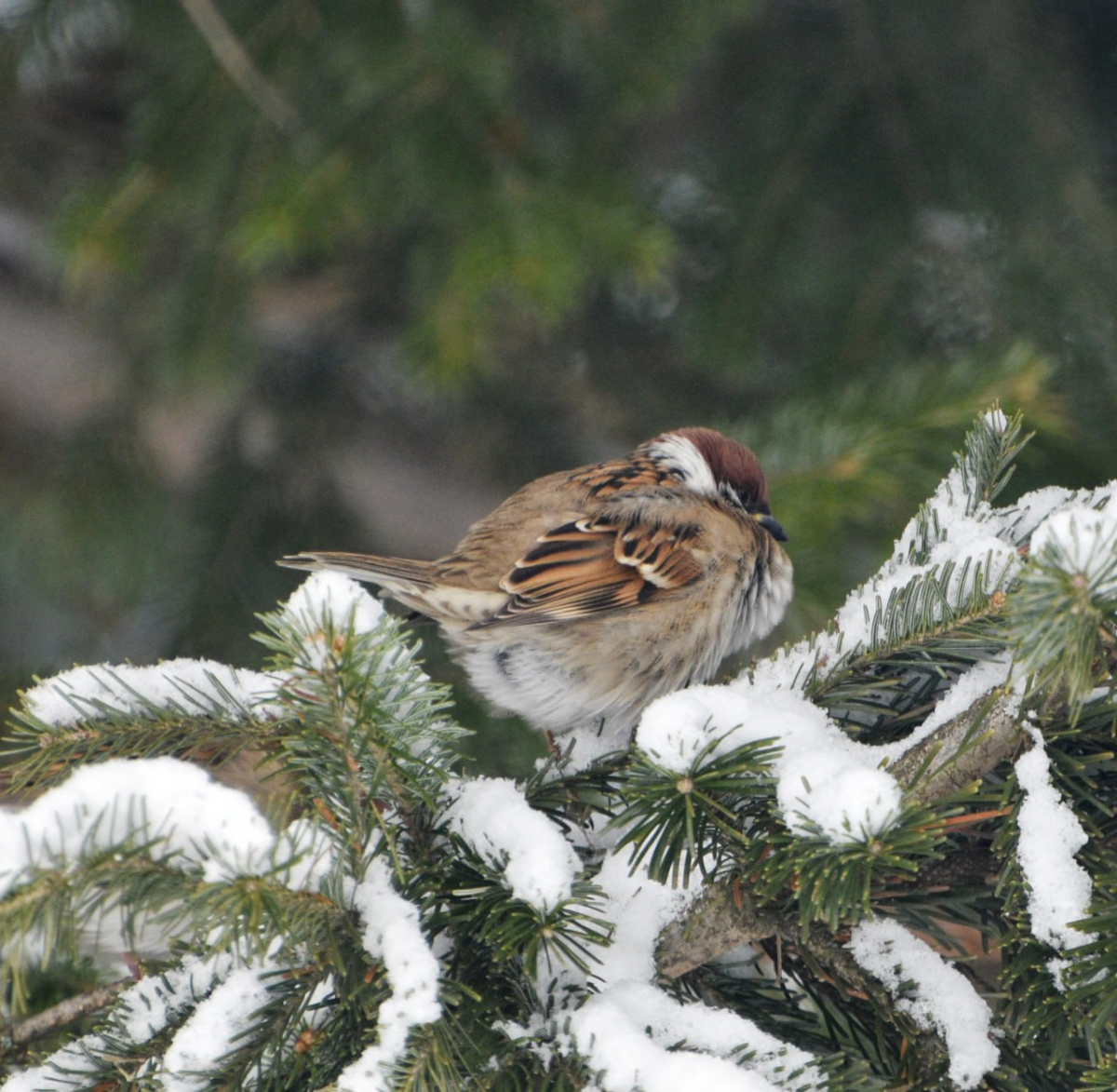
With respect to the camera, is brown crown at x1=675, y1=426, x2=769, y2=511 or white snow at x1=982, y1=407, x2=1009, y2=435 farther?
brown crown at x1=675, y1=426, x2=769, y2=511

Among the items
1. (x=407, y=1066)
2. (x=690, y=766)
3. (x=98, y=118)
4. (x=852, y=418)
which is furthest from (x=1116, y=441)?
(x=98, y=118)

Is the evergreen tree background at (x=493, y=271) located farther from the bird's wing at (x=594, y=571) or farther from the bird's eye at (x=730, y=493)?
the bird's wing at (x=594, y=571)

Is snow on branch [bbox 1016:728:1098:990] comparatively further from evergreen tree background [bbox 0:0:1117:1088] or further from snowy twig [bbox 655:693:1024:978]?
evergreen tree background [bbox 0:0:1117:1088]

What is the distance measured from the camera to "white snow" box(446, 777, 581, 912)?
37.7 inches

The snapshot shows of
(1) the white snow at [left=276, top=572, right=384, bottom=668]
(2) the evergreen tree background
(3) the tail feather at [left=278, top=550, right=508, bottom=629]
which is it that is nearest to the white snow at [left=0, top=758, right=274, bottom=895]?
(1) the white snow at [left=276, top=572, right=384, bottom=668]

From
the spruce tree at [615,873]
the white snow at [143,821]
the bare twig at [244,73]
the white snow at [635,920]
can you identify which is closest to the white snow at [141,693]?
the spruce tree at [615,873]

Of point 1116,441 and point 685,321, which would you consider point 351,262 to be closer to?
point 685,321

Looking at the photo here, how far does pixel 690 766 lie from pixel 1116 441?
1839 millimetres

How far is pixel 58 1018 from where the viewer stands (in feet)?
4.28

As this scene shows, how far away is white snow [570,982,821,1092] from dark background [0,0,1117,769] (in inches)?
41.9

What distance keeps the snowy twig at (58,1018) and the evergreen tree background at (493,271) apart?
0.28m

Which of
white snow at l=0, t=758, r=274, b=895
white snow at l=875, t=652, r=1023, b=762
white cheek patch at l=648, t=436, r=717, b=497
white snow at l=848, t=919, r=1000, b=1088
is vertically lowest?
white snow at l=0, t=758, r=274, b=895

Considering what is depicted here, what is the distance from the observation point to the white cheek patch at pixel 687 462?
2.18 metres

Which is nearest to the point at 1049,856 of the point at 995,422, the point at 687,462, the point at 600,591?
the point at 995,422
